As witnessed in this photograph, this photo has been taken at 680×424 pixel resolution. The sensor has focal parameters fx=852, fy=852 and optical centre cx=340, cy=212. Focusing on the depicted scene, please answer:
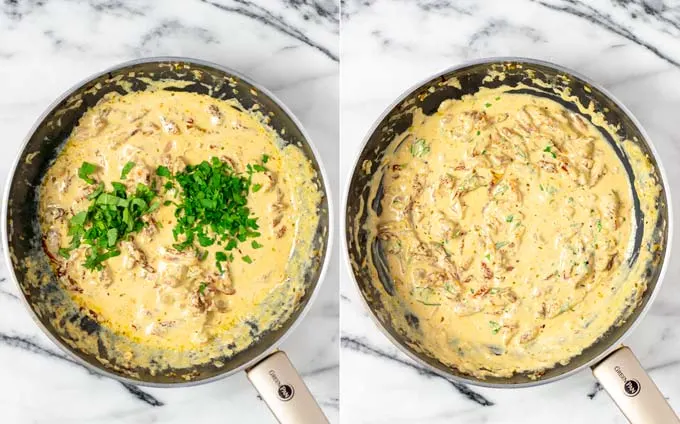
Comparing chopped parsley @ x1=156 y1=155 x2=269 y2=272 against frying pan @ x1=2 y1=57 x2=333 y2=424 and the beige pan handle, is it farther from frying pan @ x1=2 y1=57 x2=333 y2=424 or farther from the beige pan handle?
the beige pan handle

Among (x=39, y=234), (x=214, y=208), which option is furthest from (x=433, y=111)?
(x=39, y=234)

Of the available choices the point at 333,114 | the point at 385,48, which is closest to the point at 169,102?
the point at 333,114

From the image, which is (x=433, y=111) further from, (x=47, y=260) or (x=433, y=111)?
(x=47, y=260)

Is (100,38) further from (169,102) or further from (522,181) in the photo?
(522,181)

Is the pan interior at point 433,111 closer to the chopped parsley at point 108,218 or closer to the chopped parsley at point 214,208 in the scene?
the chopped parsley at point 214,208

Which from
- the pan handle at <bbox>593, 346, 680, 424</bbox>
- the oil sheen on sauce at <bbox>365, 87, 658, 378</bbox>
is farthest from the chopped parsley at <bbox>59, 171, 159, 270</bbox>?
the pan handle at <bbox>593, 346, 680, 424</bbox>

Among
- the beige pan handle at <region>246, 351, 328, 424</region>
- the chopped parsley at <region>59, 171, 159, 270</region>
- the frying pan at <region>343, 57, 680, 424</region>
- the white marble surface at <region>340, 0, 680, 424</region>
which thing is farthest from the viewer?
the white marble surface at <region>340, 0, 680, 424</region>
